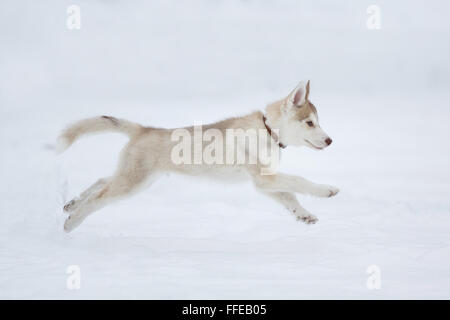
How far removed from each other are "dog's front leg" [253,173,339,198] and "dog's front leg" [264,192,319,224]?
289 mm

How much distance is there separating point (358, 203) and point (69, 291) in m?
5.45

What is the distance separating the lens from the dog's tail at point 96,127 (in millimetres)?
5934

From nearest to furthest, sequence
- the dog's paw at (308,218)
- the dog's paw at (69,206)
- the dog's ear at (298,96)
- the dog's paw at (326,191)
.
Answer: the dog's paw at (326,191)
the dog's ear at (298,96)
the dog's paw at (308,218)
the dog's paw at (69,206)

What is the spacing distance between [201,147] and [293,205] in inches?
46.0

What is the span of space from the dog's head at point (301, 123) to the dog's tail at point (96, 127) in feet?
5.31

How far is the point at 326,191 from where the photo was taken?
5168 millimetres

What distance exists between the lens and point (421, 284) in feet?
14.7

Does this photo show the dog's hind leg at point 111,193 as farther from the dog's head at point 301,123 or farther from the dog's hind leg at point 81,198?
the dog's head at point 301,123

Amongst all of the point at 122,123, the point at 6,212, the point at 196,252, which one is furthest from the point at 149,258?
the point at 6,212

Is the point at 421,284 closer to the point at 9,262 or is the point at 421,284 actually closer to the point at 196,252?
the point at 196,252

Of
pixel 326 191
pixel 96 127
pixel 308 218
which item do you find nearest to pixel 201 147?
pixel 96 127

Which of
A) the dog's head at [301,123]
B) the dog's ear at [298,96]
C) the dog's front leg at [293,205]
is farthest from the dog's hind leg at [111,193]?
the dog's ear at [298,96]

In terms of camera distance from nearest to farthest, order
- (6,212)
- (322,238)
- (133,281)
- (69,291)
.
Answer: (69,291)
(133,281)
(322,238)
(6,212)

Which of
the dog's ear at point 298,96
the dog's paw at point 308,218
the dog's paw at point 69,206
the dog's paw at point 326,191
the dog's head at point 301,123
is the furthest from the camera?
the dog's paw at point 69,206
